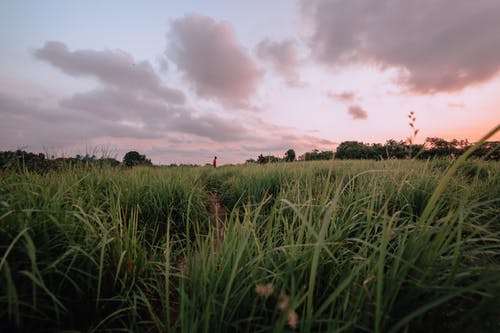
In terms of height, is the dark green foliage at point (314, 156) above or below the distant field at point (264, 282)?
above

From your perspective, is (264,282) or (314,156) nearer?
(264,282)

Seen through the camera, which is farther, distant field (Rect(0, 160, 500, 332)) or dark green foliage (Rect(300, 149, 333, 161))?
dark green foliage (Rect(300, 149, 333, 161))

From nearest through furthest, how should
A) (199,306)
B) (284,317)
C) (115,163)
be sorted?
(284,317)
(199,306)
(115,163)

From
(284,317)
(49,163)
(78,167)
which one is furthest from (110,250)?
(49,163)

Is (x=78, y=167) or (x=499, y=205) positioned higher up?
(x=78, y=167)

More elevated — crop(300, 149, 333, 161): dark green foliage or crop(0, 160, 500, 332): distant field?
crop(300, 149, 333, 161): dark green foliage

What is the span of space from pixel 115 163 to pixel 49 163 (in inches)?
36.9

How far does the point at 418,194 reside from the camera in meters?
2.05

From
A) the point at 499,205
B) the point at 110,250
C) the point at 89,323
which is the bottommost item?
the point at 89,323

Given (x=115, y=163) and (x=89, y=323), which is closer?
(x=89, y=323)

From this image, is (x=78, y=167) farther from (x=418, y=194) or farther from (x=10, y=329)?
(x=418, y=194)

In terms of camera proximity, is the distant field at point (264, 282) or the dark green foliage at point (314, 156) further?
the dark green foliage at point (314, 156)

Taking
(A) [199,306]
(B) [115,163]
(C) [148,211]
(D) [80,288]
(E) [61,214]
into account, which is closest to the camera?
(A) [199,306]

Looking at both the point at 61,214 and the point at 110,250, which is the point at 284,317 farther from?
the point at 61,214
